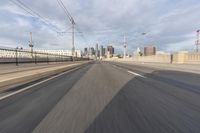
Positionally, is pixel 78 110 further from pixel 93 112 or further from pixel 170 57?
pixel 170 57

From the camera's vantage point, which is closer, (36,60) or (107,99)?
(107,99)

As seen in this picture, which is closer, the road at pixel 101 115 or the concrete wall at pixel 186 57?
the road at pixel 101 115

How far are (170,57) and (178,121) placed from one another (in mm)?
39471

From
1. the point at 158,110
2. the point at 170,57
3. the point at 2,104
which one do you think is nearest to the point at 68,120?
the point at 158,110

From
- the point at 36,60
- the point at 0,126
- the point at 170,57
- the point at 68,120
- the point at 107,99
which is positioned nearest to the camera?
the point at 0,126

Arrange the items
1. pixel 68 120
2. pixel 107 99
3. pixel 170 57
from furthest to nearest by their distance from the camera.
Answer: pixel 170 57 < pixel 107 99 < pixel 68 120

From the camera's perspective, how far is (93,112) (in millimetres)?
4711

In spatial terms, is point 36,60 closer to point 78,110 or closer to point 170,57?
point 78,110

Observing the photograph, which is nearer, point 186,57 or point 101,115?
point 101,115

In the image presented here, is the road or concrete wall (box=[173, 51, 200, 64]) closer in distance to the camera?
the road

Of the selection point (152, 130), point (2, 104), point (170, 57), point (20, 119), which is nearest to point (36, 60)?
point (2, 104)

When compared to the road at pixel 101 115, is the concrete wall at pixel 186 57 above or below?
above

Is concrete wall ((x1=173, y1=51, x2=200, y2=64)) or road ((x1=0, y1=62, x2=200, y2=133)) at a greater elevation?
concrete wall ((x1=173, y1=51, x2=200, y2=64))

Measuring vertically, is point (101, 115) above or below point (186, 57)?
below
